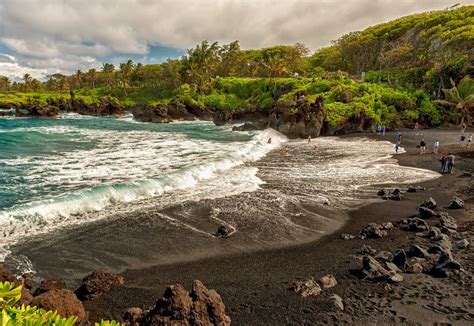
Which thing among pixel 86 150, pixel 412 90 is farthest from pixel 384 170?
pixel 412 90

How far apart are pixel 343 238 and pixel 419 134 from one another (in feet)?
117

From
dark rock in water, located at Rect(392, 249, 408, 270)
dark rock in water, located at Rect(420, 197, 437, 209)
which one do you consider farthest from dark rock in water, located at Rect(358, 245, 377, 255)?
dark rock in water, located at Rect(420, 197, 437, 209)

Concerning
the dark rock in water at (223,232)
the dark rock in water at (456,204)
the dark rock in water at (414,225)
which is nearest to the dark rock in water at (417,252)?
the dark rock in water at (414,225)

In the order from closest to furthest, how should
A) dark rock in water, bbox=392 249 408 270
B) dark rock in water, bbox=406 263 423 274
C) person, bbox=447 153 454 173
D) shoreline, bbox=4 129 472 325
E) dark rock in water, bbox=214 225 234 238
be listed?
shoreline, bbox=4 129 472 325, dark rock in water, bbox=406 263 423 274, dark rock in water, bbox=392 249 408 270, dark rock in water, bbox=214 225 234 238, person, bbox=447 153 454 173

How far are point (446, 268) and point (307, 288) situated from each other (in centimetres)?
426

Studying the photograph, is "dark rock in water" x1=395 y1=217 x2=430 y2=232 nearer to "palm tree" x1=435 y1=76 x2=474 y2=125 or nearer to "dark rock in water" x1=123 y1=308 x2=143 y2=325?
"dark rock in water" x1=123 y1=308 x2=143 y2=325

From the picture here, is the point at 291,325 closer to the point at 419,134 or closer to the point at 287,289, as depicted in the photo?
the point at 287,289

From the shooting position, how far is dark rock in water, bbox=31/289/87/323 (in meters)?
7.18

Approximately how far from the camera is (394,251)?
37.7 ft

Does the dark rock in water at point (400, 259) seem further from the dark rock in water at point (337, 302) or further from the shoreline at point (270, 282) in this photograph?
the dark rock in water at point (337, 302)

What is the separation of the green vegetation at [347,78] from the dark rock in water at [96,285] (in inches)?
1649

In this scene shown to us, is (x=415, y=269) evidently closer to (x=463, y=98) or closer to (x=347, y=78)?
(x=463, y=98)

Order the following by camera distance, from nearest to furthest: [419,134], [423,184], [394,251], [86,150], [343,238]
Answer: [394,251], [343,238], [423,184], [86,150], [419,134]

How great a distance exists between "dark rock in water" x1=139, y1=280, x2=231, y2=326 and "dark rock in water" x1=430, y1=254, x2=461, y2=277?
639cm
